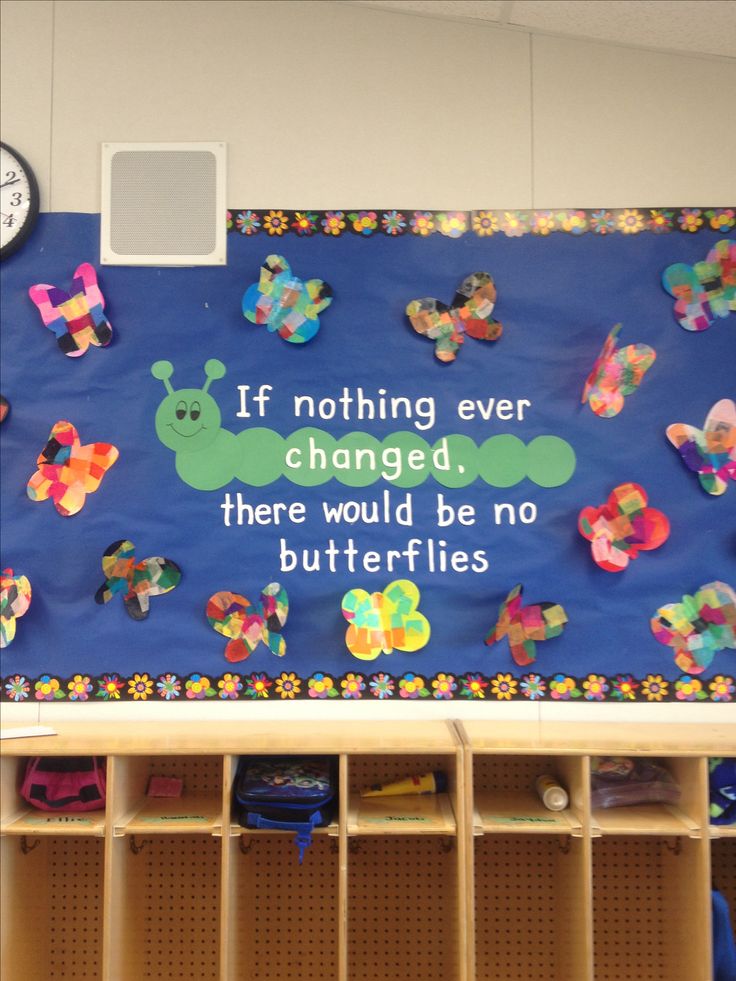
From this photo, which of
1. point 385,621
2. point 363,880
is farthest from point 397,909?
point 385,621

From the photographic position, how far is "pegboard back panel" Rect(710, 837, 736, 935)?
2410 millimetres

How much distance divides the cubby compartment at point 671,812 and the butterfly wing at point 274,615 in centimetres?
98

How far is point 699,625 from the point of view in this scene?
2492 mm

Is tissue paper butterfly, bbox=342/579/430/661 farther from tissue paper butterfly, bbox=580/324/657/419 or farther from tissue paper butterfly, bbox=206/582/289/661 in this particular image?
tissue paper butterfly, bbox=580/324/657/419

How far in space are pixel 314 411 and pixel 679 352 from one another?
1110mm

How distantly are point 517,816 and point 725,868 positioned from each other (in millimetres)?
682

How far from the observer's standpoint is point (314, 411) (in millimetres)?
2574

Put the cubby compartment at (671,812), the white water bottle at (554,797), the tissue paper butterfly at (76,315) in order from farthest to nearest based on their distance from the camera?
the tissue paper butterfly at (76,315), the white water bottle at (554,797), the cubby compartment at (671,812)

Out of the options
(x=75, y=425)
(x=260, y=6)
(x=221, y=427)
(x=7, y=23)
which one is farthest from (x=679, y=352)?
(x=7, y=23)

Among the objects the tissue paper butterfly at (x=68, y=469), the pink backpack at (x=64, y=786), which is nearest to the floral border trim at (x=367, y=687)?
the pink backpack at (x=64, y=786)

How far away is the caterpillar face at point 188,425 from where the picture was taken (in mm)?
2568

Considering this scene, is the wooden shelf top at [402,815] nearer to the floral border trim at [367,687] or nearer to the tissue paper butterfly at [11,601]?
the floral border trim at [367,687]

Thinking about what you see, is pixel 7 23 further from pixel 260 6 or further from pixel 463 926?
pixel 463 926

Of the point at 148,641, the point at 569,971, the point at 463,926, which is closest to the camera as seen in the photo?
the point at 463,926
